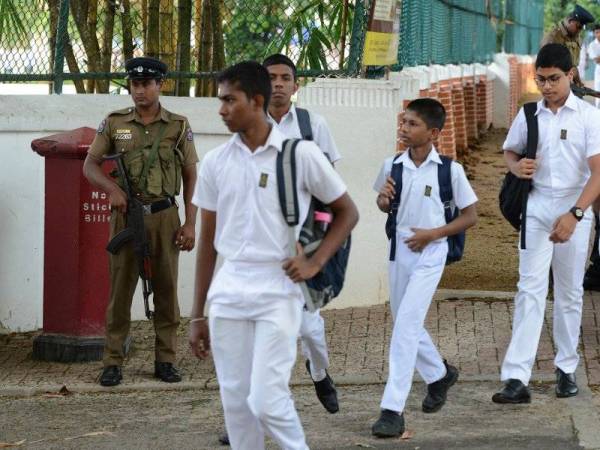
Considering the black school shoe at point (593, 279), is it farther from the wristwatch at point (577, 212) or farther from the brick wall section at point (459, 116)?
the brick wall section at point (459, 116)

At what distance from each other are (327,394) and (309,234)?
206cm

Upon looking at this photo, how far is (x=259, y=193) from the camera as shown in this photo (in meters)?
5.35

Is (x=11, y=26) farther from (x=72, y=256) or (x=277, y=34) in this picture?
(x=72, y=256)

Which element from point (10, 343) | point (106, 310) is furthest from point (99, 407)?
point (10, 343)

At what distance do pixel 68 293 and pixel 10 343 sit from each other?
1.01 m

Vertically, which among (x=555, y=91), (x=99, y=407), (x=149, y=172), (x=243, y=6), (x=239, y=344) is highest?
(x=243, y=6)

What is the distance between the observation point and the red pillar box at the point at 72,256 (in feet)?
28.9

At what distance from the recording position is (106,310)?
8.60 metres

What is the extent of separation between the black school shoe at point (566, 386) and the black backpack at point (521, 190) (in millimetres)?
766

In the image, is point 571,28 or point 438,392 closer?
point 438,392

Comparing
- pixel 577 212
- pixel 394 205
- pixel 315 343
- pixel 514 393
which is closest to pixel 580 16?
pixel 577 212

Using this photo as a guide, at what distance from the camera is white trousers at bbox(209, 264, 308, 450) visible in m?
5.32

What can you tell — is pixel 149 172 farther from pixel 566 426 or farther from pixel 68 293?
pixel 566 426

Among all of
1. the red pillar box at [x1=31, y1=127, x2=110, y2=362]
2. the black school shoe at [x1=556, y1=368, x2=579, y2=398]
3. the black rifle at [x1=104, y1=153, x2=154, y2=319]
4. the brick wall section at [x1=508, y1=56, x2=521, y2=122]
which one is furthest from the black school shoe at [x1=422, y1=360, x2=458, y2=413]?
the brick wall section at [x1=508, y1=56, x2=521, y2=122]
